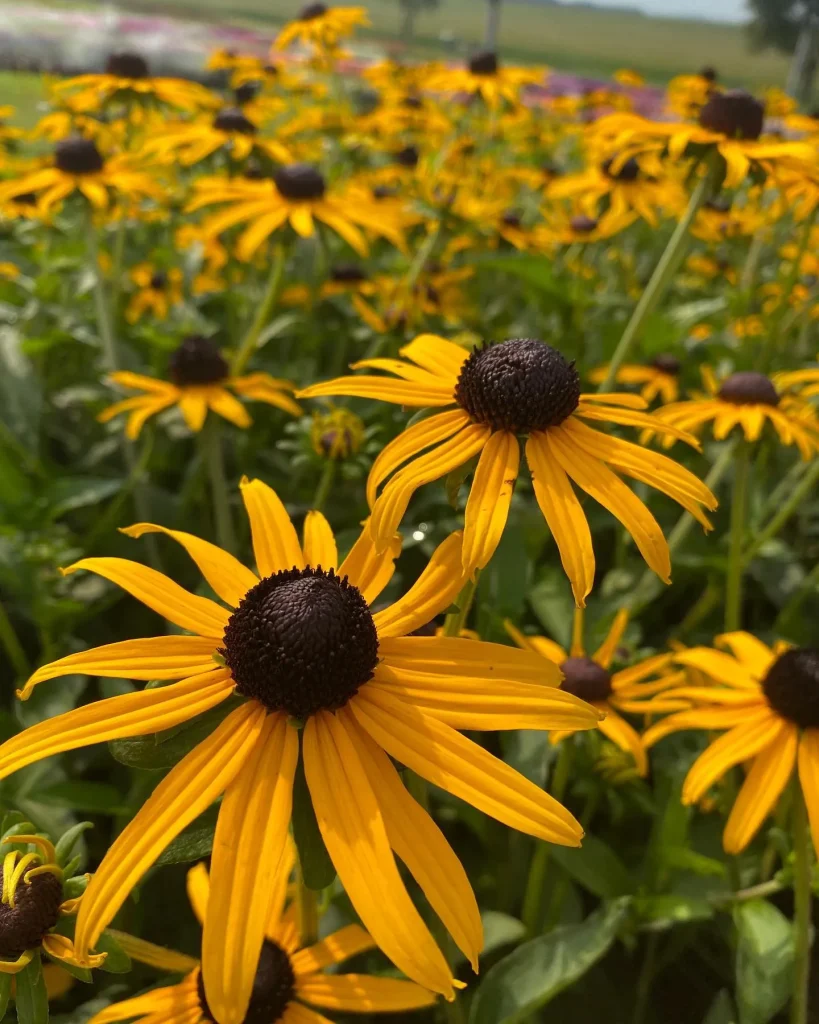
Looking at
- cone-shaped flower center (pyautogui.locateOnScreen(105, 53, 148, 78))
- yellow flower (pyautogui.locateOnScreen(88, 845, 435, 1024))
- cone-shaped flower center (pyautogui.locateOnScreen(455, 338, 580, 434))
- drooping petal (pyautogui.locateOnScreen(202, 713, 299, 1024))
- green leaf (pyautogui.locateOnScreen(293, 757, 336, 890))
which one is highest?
cone-shaped flower center (pyautogui.locateOnScreen(105, 53, 148, 78))

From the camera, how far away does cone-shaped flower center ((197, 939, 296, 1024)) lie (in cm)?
76

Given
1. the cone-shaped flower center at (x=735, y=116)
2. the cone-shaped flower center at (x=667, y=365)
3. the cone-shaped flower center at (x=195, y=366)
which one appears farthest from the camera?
the cone-shaped flower center at (x=667, y=365)

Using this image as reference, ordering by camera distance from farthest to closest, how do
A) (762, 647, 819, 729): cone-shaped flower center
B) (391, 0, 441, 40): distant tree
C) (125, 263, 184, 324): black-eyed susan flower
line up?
(391, 0, 441, 40): distant tree < (125, 263, 184, 324): black-eyed susan flower < (762, 647, 819, 729): cone-shaped flower center

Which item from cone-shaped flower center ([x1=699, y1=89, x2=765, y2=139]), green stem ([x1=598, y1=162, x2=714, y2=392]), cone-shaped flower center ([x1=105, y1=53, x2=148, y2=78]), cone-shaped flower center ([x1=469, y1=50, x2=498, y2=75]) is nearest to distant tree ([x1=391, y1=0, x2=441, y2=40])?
cone-shaped flower center ([x1=469, y1=50, x2=498, y2=75])

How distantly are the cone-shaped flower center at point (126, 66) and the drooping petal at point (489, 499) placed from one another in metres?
2.10

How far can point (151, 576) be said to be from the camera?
736 millimetres

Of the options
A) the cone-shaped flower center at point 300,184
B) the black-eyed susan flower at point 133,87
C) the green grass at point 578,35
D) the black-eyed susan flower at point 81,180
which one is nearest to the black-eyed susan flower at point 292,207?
the cone-shaped flower center at point 300,184

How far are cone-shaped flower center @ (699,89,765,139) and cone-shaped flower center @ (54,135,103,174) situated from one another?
1345mm

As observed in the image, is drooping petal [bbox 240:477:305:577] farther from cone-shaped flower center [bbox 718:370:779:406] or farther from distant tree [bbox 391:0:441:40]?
distant tree [bbox 391:0:441:40]

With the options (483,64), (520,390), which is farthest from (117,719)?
(483,64)

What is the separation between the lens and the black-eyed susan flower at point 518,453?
0.70m

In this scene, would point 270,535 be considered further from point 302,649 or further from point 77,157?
point 77,157

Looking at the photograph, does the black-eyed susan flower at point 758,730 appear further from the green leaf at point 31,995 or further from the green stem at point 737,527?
→ the green leaf at point 31,995

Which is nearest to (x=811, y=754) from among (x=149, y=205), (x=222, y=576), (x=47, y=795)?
(x=222, y=576)
